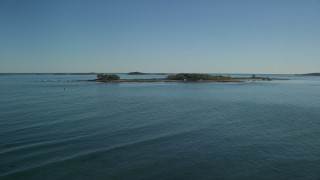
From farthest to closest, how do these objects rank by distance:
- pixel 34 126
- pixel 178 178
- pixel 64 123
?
pixel 64 123 < pixel 34 126 < pixel 178 178

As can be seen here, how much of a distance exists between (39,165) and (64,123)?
13.5 m

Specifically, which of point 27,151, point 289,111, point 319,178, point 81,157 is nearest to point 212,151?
point 319,178

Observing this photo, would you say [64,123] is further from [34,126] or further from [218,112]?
[218,112]

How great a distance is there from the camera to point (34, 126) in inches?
1199

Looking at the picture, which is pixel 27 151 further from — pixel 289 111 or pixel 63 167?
pixel 289 111

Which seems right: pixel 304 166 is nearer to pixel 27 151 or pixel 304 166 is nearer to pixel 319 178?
pixel 319 178

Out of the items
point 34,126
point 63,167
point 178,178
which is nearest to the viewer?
point 178,178

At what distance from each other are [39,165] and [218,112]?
2935cm

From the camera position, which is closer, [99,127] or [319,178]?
[319,178]

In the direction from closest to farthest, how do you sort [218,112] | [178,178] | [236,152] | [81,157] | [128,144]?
[178,178]
[81,157]
[236,152]
[128,144]
[218,112]

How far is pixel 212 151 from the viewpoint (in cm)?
2294

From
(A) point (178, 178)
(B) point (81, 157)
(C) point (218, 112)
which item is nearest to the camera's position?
(A) point (178, 178)

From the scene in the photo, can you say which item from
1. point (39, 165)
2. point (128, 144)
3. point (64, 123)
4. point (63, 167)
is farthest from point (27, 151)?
point (64, 123)

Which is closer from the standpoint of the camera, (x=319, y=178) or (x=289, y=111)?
(x=319, y=178)
